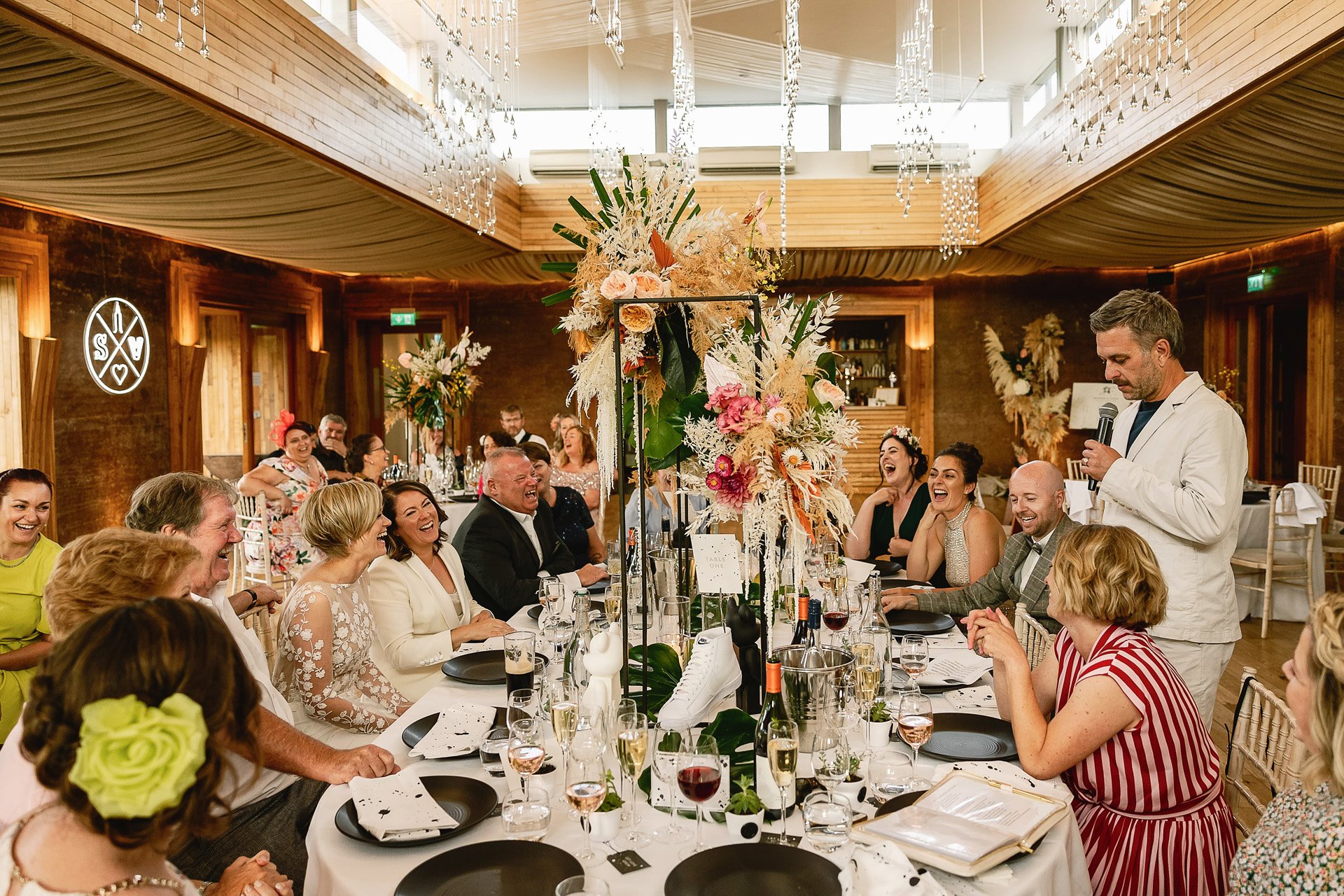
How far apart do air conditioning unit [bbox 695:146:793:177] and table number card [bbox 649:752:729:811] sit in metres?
9.76

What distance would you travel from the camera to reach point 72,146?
5102mm

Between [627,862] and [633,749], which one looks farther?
[633,749]

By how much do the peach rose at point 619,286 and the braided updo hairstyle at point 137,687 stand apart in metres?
1.41

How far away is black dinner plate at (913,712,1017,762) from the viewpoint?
6.86 feet

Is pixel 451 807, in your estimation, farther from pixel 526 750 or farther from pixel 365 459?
pixel 365 459

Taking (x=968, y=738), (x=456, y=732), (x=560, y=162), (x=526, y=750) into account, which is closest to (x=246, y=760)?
(x=456, y=732)

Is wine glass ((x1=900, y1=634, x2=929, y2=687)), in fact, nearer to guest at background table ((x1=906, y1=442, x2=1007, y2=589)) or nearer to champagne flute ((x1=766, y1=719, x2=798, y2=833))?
champagne flute ((x1=766, y1=719, x2=798, y2=833))

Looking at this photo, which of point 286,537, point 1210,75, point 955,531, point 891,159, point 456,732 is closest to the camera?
point 456,732

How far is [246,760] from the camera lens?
1.94 metres

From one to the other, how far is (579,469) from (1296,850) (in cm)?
630

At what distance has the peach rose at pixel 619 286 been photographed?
97.0 inches

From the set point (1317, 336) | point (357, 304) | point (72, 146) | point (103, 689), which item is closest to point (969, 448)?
point (103, 689)

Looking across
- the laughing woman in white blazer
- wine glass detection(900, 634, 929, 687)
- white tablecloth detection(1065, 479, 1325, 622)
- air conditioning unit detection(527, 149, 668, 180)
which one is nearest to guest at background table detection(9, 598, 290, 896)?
wine glass detection(900, 634, 929, 687)

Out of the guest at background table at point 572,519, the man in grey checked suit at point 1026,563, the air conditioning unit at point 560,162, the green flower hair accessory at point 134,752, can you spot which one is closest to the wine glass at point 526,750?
the green flower hair accessory at point 134,752
